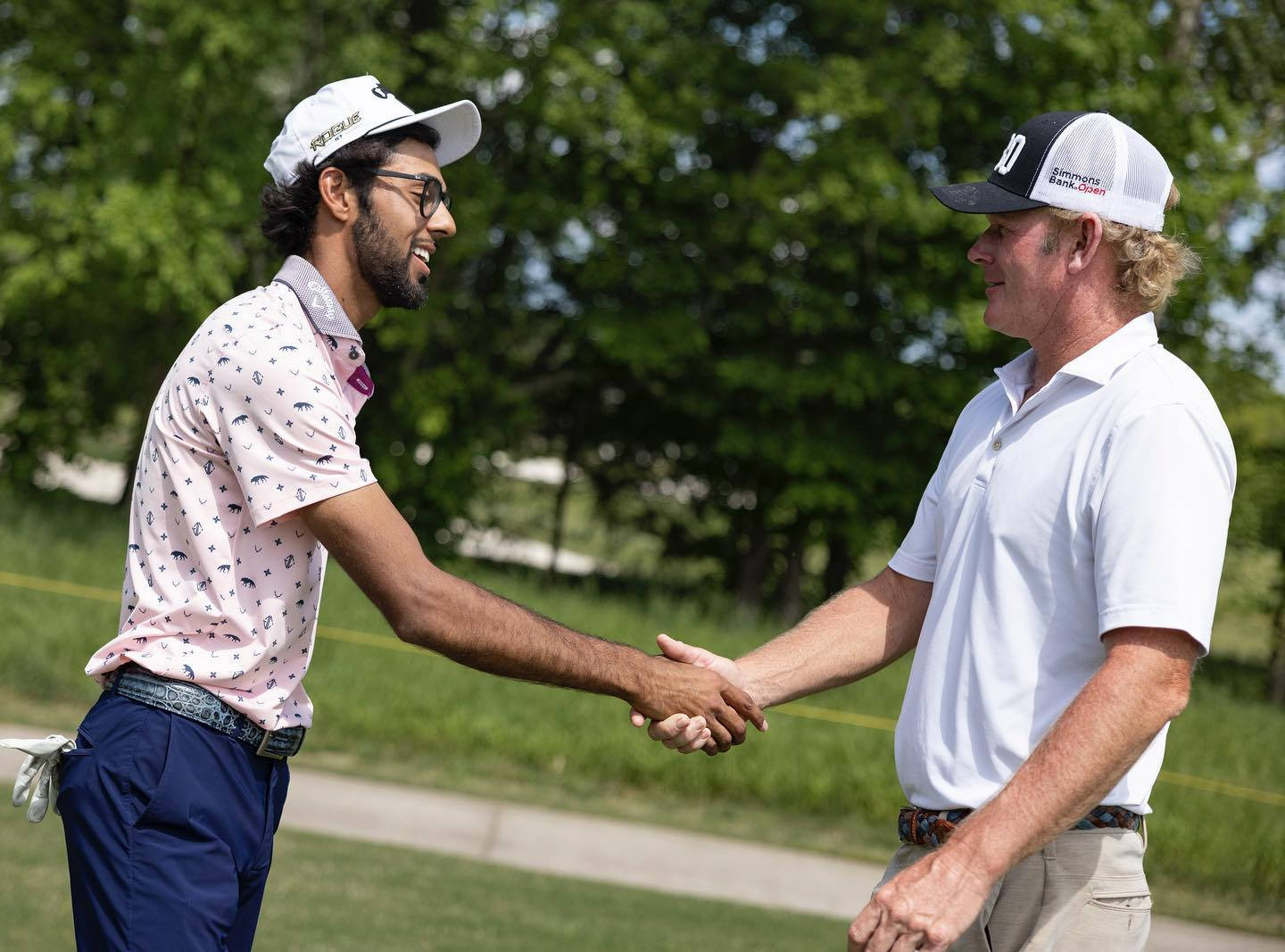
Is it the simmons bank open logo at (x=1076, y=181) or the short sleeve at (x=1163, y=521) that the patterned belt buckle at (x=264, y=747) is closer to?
the short sleeve at (x=1163, y=521)

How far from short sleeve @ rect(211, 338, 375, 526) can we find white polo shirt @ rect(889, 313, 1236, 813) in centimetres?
119

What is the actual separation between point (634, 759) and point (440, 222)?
7.73m

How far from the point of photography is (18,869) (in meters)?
6.75

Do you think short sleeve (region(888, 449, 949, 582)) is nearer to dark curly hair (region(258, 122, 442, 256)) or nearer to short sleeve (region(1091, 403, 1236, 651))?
short sleeve (region(1091, 403, 1236, 651))

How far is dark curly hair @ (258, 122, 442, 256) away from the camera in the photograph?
3.22 meters

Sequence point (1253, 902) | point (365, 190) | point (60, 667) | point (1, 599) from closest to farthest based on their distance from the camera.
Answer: point (365, 190), point (1253, 902), point (60, 667), point (1, 599)

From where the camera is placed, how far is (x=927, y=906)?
93.1 inches

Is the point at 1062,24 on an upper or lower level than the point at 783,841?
upper

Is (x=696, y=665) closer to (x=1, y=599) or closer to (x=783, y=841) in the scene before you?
(x=783, y=841)

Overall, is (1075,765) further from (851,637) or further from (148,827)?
(148,827)

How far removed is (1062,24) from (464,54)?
25.8ft

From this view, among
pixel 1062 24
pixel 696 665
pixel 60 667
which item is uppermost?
pixel 1062 24

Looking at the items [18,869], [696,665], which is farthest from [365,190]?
[18,869]

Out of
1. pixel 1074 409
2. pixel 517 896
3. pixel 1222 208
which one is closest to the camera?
pixel 1074 409
